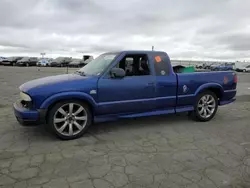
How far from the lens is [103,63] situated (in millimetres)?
5078

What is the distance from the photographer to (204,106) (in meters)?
5.95

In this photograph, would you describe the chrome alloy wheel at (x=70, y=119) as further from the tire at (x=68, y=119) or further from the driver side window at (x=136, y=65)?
the driver side window at (x=136, y=65)

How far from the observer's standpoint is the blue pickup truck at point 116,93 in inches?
170

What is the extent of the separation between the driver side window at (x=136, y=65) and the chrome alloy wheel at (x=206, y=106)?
1717 mm

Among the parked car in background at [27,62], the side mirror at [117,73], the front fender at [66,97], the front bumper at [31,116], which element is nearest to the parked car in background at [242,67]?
the parked car in background at [27,62]

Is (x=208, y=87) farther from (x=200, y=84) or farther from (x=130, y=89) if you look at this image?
(x=130, y=89)

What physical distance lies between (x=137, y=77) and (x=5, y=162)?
2879 mm

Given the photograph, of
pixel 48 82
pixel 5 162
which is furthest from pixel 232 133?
pixel 5 162

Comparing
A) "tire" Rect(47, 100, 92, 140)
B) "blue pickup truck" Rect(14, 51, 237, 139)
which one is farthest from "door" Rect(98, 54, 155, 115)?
"tire" Rect(47, 100, 92, 140)

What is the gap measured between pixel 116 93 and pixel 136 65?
3.00 feet

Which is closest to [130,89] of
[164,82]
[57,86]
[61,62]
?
[164,82]

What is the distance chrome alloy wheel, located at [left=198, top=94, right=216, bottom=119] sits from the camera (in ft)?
19.4

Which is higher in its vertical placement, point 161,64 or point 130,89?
point 161,64

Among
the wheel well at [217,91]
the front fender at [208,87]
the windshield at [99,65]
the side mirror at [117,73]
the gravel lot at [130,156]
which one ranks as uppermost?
the windshield at [99,65]
